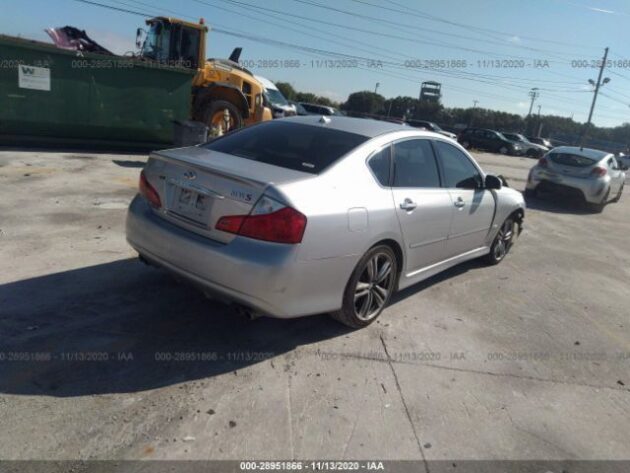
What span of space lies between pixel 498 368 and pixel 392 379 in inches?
36.5

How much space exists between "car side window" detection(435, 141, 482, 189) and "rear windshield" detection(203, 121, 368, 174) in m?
1.13

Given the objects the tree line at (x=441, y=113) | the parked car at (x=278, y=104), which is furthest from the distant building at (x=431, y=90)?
the parked car at (x=278, y=104)

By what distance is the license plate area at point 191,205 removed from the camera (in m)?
3.46

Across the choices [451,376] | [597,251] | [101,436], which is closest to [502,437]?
[451,376]

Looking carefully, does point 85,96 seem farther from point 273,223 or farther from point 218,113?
point 273,223

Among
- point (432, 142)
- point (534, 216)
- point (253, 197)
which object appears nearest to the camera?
point (253, 197)

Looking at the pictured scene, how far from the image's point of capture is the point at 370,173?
3939 mm

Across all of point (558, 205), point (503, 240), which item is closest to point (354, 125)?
point (503, 240)

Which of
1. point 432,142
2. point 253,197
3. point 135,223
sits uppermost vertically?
point 432,142

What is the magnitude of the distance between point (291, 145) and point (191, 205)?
1007mm

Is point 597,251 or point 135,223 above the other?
point 135,223

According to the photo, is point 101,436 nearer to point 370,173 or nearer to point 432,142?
point 370,173

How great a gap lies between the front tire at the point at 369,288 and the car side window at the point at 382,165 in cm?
52

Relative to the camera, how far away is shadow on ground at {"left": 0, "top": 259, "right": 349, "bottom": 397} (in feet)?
10.3
